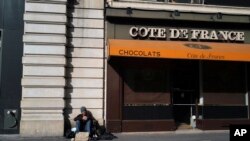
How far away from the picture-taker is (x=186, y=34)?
18188 millimetres

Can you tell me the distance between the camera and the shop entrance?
18.6 metres

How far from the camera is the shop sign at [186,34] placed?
58.3 ft

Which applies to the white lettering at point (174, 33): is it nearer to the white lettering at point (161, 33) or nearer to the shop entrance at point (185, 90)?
the white lettering at point (161, 33)

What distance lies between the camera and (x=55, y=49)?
16406mm

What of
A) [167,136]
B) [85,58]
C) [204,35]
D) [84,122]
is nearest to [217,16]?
[204,35]

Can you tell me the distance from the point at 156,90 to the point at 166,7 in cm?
389

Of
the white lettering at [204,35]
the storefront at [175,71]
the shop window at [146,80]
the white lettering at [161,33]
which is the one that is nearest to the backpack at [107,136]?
the storefront at [175,71]

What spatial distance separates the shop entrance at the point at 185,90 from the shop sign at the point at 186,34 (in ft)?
4.21

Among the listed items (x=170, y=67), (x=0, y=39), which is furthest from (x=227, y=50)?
(x=0, y=39)

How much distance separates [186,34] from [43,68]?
22.4 feet

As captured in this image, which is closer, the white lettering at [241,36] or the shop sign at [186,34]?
the shop sign at [186,34]

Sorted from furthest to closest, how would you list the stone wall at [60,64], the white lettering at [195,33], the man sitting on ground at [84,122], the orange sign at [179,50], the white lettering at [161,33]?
the white lettering at [195,33], the white lettering at [161,33], the orange sign at [179,50], the stone wall at [60,64], the man sitting on ground at [84,122]

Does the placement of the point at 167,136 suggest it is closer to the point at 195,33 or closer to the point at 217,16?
the point at 195,33

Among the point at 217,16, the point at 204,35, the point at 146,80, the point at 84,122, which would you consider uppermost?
the point at 217,16
